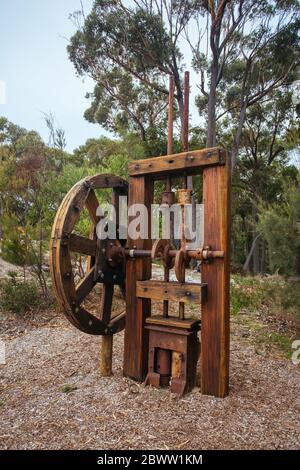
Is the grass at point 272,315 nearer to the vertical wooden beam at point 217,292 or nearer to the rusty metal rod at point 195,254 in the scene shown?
the vertical wooden beam at point 217,292

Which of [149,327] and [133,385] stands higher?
[149,327]

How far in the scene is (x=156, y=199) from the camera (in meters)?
13.0

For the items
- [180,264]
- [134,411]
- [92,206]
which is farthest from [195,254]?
[134,411]

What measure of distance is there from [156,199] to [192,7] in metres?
Result: 6.83

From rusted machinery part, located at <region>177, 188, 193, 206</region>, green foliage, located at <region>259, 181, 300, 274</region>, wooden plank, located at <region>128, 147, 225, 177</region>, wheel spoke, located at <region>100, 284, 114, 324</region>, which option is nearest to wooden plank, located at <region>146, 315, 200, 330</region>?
wheel spoke, located at <region>100, 284, 114, 324</region>

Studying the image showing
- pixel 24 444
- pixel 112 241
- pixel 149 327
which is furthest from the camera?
pixel 112 241

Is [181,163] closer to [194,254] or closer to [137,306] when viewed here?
[194,254]

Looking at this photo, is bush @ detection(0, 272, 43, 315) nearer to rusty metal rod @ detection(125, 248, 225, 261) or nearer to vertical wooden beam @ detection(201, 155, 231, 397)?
rusty metal rod @ detection(125, 248, 225, 261)

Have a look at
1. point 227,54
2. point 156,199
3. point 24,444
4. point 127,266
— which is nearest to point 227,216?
point 127,266

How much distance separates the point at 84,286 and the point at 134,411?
1.03m

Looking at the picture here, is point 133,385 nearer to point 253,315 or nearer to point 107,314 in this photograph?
point 107,314

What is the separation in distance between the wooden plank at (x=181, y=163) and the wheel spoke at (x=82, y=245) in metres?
0.77

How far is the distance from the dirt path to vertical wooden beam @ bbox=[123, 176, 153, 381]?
166mm

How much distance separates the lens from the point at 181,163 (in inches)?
118
